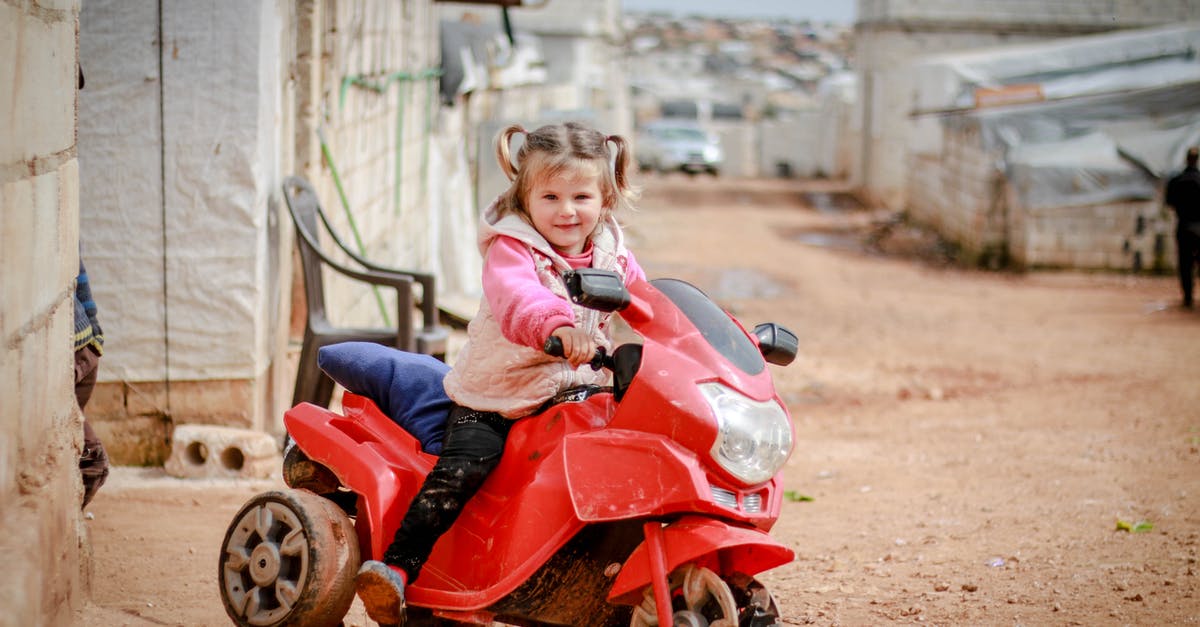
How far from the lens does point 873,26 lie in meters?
29.9

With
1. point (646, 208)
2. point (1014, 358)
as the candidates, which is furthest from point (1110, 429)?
point (646, 208)

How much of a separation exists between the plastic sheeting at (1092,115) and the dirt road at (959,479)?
2140 mm

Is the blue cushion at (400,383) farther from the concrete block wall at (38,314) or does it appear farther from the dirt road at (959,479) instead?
the dirt road at (959,479)

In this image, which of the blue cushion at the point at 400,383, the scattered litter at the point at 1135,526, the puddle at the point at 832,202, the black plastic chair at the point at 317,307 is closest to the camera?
the blue cushion at the point at 400,383

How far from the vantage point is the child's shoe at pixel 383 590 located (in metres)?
3.31

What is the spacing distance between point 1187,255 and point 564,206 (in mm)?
12463

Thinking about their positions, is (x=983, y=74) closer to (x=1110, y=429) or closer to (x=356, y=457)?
(x=1110, y=429)

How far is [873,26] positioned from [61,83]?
2854 centimetres

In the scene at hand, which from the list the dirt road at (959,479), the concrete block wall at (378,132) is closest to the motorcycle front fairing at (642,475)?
the dirt road at (959,479)

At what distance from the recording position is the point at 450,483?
3340mm

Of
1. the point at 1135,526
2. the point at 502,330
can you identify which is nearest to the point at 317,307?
the point at 502,330

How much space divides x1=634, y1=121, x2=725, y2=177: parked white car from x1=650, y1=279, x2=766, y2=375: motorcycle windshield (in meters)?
32.5

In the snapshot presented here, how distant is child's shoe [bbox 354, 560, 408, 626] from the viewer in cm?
331

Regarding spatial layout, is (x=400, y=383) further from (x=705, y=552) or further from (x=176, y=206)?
(x=176, y=206)
